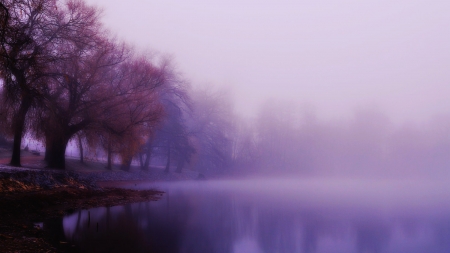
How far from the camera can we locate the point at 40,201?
51.7 feet

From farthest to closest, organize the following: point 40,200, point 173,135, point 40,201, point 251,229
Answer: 1. point 173,135
2. point 40,200
3. point 40,201
4. point 251,229

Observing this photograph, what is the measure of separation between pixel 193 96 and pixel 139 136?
89.2 feet

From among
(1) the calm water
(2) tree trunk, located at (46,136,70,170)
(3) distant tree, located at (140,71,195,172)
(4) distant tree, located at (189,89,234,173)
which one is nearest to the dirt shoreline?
(1) the calm water

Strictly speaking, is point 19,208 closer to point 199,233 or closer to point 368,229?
point 199,233

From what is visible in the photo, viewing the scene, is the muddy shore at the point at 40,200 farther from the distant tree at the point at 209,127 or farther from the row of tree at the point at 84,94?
the distant tree at the point at 209,127

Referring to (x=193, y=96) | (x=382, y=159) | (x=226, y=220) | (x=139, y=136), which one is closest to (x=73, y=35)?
(x=139, y=136)

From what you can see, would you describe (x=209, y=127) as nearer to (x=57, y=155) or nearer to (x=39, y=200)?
(x=57, y=155)

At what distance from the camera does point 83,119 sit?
28.1m

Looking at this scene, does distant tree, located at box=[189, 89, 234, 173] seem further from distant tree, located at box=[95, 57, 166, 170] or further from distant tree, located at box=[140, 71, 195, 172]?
distant tree, located at box=[95, 57, 166, 170]

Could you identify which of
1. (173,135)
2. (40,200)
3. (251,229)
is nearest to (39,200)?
(40,200)

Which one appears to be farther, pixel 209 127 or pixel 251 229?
pixel 209 127

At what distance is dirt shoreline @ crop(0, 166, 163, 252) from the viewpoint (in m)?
9.69

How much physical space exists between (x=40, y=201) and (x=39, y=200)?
0.09 m

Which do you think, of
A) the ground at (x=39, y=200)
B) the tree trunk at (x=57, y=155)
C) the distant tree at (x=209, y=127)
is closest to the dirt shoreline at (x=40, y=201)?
→ the ground at (x=39, y=200)
